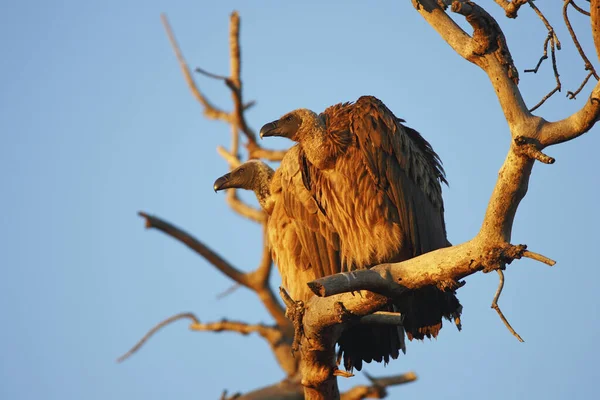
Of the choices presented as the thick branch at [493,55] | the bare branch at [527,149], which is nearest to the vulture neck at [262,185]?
the thick branch at [493,55]

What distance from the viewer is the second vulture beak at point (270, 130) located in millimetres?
7324

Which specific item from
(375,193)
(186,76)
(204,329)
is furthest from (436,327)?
(186,76)

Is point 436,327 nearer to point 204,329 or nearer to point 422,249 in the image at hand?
point 422,249

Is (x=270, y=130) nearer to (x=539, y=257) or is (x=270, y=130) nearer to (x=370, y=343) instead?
(x=370, y=343)

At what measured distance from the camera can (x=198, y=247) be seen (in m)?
12.1

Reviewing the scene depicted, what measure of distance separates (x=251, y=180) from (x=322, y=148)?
5.95ft

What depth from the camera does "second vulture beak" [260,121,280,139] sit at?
24.0 feet

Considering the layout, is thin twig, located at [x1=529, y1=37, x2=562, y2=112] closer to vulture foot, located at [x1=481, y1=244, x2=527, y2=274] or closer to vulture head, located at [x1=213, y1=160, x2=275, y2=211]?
vulture foot, located at [x1=481, y1=244, x2=527, y2=274]

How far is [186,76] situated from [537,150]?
10399mm

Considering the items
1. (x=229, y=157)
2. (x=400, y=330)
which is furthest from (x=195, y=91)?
(x=400, y=330)

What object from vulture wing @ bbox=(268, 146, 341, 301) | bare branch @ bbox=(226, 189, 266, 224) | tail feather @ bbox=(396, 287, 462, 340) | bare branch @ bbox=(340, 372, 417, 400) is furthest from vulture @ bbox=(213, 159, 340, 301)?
bare branch @ bbox=(226, 189, 266, 224)

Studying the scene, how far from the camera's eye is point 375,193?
256 inches

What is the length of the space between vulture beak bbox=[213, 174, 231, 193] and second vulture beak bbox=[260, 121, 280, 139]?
3.44 ft

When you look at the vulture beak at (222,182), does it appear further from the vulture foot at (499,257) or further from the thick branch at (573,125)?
the thick branch at (573,125)
